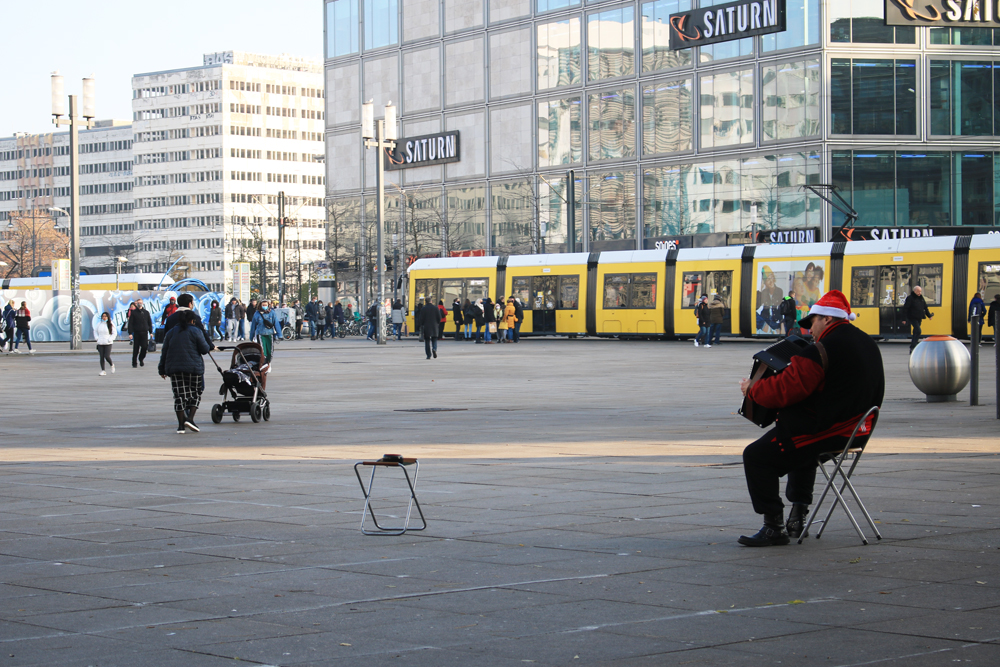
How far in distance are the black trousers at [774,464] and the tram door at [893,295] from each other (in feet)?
107

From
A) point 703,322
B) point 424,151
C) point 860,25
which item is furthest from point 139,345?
point 424,151

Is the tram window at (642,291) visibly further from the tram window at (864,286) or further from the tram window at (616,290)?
the tram window at (864,286)

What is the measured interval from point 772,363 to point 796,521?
3.13 ft

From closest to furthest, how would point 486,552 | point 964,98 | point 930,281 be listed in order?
point 486,552, point 930,281, point 964,98

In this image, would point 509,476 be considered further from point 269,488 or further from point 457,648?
point 457,648

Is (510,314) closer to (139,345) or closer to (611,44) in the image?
(139,345)

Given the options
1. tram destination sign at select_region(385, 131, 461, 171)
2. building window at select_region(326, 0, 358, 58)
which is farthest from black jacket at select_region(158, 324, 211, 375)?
building window at select_region(326, 0, 358, 58)

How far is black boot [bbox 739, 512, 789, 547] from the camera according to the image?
23.5 ft

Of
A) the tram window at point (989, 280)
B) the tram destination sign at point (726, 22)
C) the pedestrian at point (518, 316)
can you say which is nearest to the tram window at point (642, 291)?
the pedestrian at point (518, 316)

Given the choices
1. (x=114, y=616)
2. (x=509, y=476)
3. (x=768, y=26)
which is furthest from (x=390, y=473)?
(x=768, y=26)

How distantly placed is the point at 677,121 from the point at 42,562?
52.8 metres

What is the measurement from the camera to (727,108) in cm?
5541

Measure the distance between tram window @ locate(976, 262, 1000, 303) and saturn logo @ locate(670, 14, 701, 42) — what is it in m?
22.0

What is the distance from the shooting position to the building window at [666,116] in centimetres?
5716
